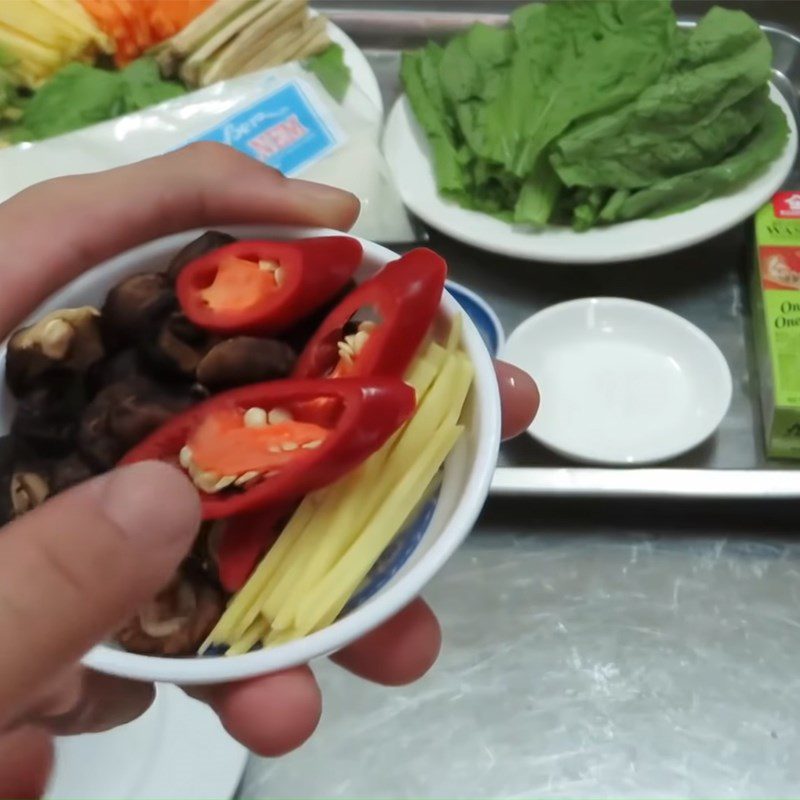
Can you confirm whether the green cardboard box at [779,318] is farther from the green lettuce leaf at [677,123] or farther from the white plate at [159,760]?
the white plate at [159,760]

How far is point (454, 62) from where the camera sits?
1.20 m

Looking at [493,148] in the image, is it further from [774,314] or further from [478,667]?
[478,667]

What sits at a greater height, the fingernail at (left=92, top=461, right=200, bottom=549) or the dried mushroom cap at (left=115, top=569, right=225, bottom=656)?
the fingernail at (left=92, top=461, right=200, bottom=549)

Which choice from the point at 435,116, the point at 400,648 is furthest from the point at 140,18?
the point at 400,648

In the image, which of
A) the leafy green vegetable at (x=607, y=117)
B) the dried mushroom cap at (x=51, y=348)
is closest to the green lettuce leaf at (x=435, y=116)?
the leafy green vegetable at (x=607, y=117)

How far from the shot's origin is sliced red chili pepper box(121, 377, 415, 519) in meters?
0.48

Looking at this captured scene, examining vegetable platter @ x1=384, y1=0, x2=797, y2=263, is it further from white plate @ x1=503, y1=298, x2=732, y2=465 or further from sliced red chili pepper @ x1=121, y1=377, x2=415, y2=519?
sliced red chili pepper @ x1=121, y1=377, x2=415, y2=519

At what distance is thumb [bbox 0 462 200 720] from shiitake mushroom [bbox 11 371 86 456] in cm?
13

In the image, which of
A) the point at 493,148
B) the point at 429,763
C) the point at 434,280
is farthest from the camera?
the point at 493,148

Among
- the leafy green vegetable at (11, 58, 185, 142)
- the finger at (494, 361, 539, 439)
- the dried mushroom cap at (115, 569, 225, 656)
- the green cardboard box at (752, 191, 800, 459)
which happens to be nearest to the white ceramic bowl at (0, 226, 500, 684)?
the dried mushroom cap at (115, 569, 225, 656)

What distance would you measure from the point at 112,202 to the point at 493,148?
0.54 m

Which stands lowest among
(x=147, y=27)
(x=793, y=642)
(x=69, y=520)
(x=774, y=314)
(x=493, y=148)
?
(x=793, y=642)

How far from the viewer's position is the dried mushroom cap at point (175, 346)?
1.77ft

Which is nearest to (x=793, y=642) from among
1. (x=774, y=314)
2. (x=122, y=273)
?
(x=774, y=314)
